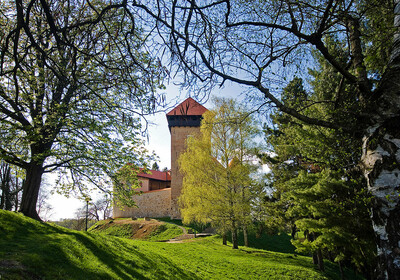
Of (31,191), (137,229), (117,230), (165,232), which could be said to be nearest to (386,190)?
(31,191)

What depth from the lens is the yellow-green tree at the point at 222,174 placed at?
45.4ft

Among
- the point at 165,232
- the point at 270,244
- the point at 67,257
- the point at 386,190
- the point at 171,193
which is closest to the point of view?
the point at 386,190

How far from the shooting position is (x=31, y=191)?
8.55 m

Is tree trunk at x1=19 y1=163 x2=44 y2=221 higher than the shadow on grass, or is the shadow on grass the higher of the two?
tree trunk at x1=19 y1=163 x2=44 y2=221

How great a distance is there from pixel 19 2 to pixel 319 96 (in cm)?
898

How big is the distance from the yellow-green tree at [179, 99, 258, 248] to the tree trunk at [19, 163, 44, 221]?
8.15 metres

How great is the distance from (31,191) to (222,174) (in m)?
9.36

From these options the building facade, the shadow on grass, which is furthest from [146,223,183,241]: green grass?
the shadow on grass

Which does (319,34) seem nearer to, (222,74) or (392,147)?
(222,74)

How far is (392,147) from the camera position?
2.47 metres

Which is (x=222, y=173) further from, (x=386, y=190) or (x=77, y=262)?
(x=386, y=190)

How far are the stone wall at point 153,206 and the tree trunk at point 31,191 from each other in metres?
25.9

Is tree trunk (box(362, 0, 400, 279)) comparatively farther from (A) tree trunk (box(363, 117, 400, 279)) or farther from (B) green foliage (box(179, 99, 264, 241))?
(B) green foliage (box(179, 99, 264, 241))

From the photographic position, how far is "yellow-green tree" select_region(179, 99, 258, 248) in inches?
545
